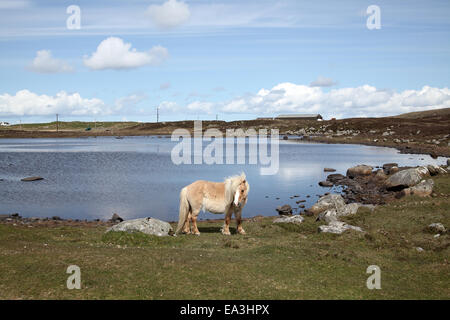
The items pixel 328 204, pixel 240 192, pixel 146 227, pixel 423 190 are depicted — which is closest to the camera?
pixel 146 227

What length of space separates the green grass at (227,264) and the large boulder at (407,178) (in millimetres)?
16937

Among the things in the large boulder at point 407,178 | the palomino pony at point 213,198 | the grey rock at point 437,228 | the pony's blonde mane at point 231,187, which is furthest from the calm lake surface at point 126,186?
the grey rock at point 437,228

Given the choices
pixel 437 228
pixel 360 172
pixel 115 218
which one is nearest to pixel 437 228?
pixel 437 228

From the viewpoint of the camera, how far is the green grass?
11.2 m

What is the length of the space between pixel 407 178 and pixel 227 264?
96.7 ft

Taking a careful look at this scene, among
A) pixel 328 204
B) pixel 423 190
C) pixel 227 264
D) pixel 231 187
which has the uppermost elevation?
pixel 231 187

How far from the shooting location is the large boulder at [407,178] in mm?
36625

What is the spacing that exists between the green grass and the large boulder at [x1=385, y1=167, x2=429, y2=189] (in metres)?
16.9

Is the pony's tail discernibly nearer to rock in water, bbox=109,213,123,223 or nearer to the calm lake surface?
rock in water, bbox=109,213,123,223

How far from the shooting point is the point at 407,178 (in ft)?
122

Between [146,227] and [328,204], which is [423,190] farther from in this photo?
[146,227]

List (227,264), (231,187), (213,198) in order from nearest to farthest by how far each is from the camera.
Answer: (227,264), (231,187), (213,198)

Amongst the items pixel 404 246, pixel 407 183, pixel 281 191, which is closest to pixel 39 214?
pixel 281 191

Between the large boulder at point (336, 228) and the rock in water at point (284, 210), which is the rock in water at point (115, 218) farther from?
the large boulder at point (336, 228)
